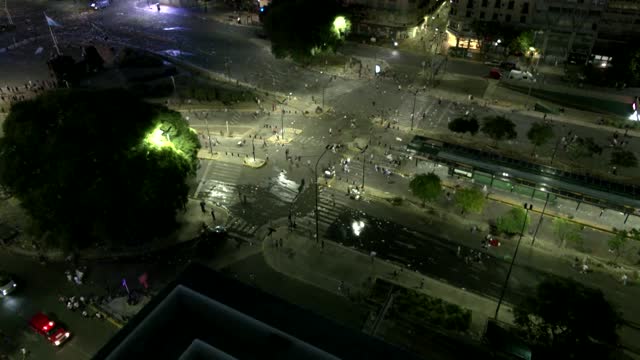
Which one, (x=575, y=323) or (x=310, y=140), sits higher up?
(x=575, y=323)

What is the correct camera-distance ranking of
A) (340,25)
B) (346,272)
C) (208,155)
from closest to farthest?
(346,272)
(208,155)
(340,25)

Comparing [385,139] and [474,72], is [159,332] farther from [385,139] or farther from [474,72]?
[474,72]

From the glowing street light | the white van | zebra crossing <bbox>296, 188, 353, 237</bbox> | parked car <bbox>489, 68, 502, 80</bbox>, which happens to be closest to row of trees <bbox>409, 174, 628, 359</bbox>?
zebra crossing <bbox>296, 188, 353, 237</bbox>

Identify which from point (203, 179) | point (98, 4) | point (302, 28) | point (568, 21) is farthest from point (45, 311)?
point (98, 4)

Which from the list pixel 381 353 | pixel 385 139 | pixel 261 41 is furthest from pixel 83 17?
pixel 381 353

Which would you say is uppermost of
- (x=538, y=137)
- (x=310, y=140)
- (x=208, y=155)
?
(x=538, y=137)

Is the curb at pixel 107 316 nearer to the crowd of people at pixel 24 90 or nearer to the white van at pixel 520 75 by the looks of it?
the crowd of people at pixel 24 90

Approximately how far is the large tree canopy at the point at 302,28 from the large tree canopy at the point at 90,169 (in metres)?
54.3

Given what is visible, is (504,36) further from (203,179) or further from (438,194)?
(203,179)

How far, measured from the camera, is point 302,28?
100 m

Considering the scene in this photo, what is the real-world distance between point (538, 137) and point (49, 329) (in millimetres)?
70203

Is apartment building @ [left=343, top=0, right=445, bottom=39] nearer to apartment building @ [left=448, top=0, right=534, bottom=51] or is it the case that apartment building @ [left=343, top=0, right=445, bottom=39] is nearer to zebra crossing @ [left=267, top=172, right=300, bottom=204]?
apartment building @ [left=448, top=0, right=534, bottom=51]

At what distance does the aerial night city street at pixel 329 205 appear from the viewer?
38.2m

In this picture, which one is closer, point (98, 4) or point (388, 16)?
point (388, 16)
